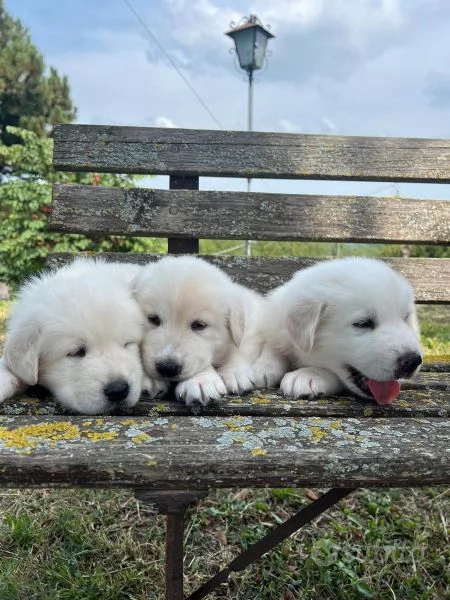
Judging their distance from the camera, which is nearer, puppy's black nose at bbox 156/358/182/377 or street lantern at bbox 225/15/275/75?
puppy's black nose at bbox 156/358/182/377

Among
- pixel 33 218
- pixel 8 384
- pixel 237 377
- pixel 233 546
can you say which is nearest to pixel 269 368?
pixel 237 377

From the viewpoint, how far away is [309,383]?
7.46 ft

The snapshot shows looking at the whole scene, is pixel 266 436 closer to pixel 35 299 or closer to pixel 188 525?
pixel 35 299

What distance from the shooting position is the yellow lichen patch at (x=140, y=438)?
1.65 metres

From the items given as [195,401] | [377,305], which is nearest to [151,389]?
[195,401]

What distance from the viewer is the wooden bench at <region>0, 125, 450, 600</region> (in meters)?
1.59

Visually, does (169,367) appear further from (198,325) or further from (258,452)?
(258,452)

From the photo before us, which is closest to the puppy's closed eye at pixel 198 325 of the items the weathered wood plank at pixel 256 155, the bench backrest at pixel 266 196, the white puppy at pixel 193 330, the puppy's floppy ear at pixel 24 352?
the white puppy at pixel 193 330

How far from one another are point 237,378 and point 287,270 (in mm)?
1481

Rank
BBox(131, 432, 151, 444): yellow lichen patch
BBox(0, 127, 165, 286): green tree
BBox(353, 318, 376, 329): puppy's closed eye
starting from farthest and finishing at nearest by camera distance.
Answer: BBox(0, 127, 165, 286): green tree
BBox(353, 318, 376, 329): puppy's closed eye
BBox(131, 432, 151, 444): yellow lichen patch

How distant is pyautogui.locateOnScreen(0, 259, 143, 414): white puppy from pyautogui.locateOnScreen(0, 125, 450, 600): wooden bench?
9 cm

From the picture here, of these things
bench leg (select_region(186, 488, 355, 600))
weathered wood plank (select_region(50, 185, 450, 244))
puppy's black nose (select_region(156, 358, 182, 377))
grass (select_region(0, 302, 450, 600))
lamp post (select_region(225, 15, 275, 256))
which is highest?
lamp post (select_region(225, 15, 275, 256))

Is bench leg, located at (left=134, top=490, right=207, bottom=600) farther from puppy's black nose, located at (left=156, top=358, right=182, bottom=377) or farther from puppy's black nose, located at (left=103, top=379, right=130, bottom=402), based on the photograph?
→ puppy's black nose, located at (left=156, top=358, right=182, bottom=377)

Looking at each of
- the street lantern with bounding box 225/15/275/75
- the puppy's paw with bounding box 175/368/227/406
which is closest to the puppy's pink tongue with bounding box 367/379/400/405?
the puppy's paw with bounding box 175/368/227/406
